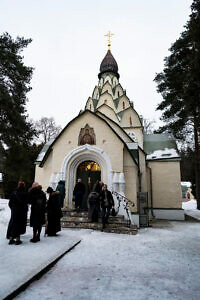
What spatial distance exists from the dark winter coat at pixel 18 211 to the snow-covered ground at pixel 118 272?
41 cm

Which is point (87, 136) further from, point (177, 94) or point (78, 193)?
point (177, 94)

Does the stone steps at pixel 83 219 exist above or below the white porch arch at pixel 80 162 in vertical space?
below

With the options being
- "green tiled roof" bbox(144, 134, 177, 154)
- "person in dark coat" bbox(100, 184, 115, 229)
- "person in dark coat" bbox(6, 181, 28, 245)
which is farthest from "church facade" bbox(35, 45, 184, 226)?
"person in dark coat" bbox(6, 181, 28, 245)

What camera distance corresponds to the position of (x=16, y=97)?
1214 centimetres

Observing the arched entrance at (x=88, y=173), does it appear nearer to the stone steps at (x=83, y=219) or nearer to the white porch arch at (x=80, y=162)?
the white porch arch at (x=80, y=162)

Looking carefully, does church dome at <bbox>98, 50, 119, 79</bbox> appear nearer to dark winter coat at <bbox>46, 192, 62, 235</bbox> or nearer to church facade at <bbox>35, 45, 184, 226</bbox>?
church facade at <bbox>35, 45, 184, 226</bbox>

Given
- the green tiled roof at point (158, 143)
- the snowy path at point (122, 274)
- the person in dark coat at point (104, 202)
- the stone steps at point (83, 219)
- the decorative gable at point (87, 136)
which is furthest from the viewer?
the green tiled roof at point (158, 143)

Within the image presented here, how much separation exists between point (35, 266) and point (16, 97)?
442 inches

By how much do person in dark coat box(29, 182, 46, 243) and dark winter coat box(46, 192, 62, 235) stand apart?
0.65m

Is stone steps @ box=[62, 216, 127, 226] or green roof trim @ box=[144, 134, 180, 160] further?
green roof trim @ box=[144, 134, 180, 160]

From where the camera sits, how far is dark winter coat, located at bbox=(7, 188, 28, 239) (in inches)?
197

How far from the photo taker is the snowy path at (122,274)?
272cm

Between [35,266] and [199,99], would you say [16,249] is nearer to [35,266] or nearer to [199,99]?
[35,266]

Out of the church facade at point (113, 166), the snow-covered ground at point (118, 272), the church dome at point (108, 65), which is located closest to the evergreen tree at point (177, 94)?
the church facade at point (113, 166)
